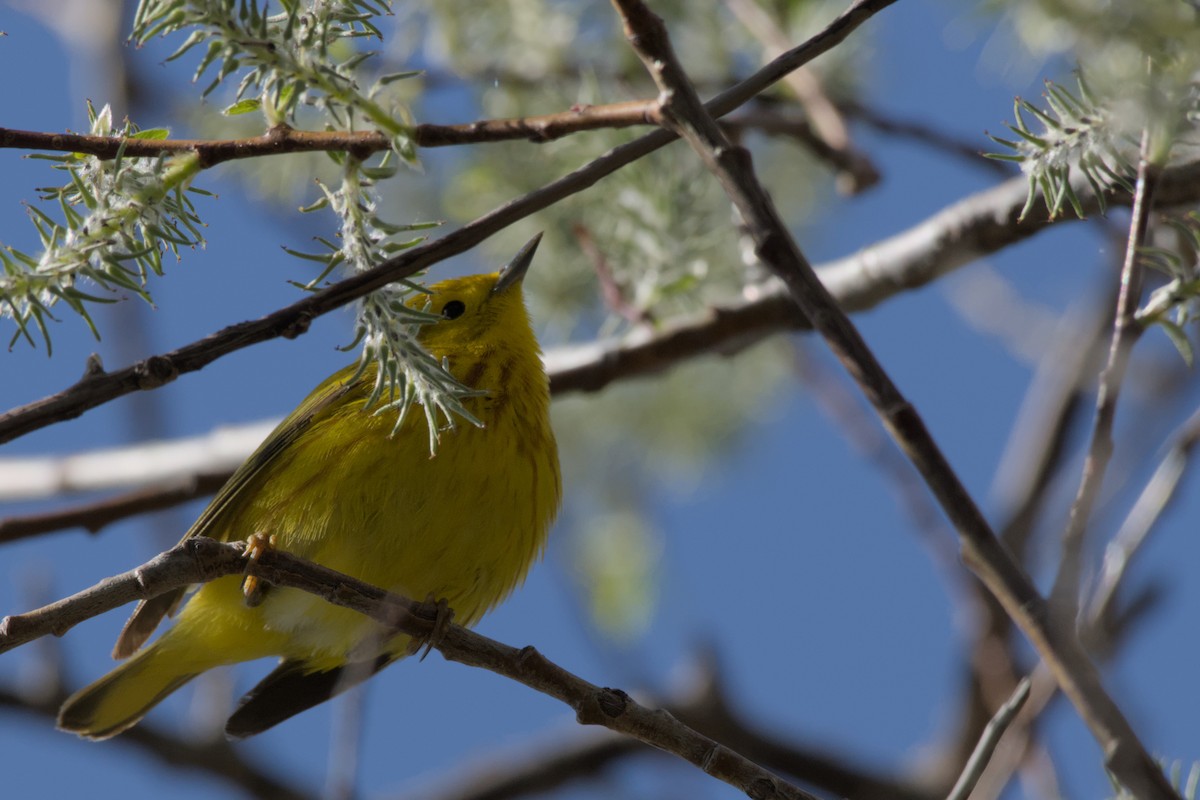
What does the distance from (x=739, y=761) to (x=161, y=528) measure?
219 cm

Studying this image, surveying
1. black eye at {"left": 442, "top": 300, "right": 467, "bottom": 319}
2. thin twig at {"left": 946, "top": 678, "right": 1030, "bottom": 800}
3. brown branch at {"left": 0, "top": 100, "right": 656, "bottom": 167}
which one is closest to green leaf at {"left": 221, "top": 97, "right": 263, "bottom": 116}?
brown branch at {"left": 0, "top": 100, "right": 656, "bottom": 167}

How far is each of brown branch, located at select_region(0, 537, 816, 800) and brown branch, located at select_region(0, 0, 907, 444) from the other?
308 millimetres

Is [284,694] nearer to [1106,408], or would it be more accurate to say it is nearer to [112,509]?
[112,509]

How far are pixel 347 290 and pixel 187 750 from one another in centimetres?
375

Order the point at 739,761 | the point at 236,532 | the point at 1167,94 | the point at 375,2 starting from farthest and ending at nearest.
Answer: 1. the point at 236,532
2. the point at 739,761
3. the point at 375,2
4. the point at 1167,94

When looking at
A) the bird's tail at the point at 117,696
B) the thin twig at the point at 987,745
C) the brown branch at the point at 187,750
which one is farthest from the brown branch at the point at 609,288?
the brown branch at the point at 187,750

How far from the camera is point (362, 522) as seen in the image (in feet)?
9.43

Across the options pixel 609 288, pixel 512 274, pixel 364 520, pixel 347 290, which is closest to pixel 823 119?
pixel 609 288

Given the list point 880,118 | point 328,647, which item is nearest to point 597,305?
Result: point 880,118

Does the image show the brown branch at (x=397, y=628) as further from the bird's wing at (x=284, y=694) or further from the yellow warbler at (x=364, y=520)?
the bird's wing at (x=284, y=694)

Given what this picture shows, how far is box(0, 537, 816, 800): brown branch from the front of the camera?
5.60 feet

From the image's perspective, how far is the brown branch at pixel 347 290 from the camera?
4.97ft

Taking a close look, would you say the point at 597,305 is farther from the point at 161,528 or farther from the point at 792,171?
the point at 161,528

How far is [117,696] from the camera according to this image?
359cm
